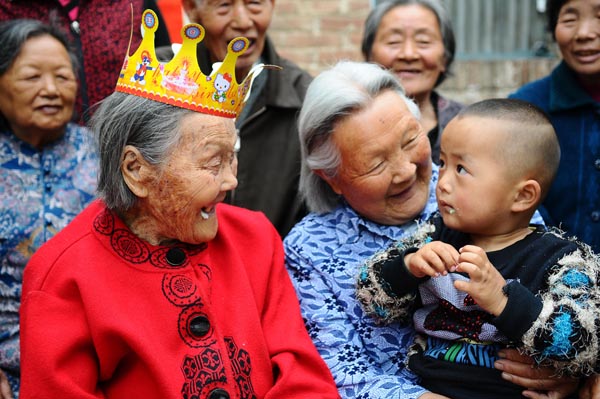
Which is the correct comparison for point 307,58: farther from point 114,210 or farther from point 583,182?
point 114,210

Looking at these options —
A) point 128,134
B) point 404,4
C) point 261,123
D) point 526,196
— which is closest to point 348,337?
point 526,196

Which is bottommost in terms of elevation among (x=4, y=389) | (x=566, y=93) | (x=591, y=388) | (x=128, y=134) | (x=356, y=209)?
(x=4, y=389)

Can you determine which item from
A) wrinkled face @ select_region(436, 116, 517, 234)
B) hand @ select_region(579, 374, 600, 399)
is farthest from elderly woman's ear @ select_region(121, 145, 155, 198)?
hand @ select_region(579, 374, 600, 399)

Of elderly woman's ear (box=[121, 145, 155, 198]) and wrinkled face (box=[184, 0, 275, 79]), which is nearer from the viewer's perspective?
elderly woman's ear (box=[121, 145, 155, 198])

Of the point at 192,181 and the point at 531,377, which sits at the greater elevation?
the point at 192,181

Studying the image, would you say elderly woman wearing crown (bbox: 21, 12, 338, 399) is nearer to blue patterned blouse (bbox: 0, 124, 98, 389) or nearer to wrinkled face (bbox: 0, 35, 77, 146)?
blue patterned blouse (bbox: 0, 124, 98, 389)

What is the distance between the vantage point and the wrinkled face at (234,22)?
361cm

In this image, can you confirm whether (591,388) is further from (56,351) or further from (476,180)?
(56,351)

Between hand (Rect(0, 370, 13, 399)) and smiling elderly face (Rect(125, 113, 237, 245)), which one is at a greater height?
smiling elderly face (Rect(125, 113, 237, 245))

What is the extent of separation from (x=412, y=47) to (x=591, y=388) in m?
2.09

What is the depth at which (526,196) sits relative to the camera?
97.3 inches

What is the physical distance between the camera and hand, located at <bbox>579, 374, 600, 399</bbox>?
97.0 inches

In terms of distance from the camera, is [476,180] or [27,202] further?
[27,202]

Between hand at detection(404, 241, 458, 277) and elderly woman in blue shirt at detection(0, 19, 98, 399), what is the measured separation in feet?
5.18
